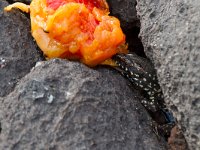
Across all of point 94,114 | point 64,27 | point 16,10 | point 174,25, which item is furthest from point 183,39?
point 16,10

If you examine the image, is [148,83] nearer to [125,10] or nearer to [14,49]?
[125,10]

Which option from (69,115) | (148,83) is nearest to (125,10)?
(148,83)

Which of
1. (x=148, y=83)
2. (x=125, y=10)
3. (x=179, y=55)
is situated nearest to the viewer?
(x=179, y=55)

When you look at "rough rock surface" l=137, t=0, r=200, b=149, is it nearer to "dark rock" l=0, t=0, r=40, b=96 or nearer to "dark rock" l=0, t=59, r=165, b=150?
"dark rock" l=0, t=59, r=165, b=150

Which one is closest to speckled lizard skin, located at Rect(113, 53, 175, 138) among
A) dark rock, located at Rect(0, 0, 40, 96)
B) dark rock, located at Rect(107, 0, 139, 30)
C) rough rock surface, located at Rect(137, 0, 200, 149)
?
rough rock surface, located at Rect(137, 0, 200, 149)

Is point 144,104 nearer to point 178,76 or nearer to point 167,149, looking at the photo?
point 167,149

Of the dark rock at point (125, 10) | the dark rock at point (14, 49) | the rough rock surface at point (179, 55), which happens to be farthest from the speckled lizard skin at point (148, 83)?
the dark rock at point (14, 49)
